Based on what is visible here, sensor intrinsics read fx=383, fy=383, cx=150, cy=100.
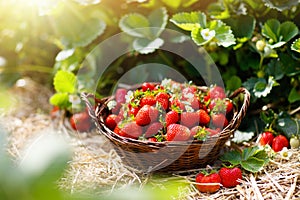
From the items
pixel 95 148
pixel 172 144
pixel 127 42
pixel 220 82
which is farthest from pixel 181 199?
pixel 127 42

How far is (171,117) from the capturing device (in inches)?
49.4

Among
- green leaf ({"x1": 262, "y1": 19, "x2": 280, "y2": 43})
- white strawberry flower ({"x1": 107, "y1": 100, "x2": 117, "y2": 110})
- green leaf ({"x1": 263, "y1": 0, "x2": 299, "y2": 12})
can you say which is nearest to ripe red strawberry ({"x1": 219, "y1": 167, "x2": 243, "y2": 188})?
white strawberry flower ({"x1": 107, "y1": 100, "x2": 117, "y2": 110})

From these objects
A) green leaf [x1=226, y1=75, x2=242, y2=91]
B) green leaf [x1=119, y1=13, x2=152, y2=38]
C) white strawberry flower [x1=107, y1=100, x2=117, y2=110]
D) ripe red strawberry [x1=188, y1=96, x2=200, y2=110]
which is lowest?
white strawberry flower [x1=107, y1=100, x2=117, y2=110]

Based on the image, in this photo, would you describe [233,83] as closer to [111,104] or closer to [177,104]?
[177,104]

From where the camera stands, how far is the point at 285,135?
1.50 metres

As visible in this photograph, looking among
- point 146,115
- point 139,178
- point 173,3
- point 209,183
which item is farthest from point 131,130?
point 173,3

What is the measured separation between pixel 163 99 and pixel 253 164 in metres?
0.37

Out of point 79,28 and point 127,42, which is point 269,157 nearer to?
point 127,42

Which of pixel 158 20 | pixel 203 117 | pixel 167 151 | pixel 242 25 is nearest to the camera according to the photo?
pixel 167 151

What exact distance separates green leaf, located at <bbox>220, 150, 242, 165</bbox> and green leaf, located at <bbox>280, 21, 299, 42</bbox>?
496 millimetres

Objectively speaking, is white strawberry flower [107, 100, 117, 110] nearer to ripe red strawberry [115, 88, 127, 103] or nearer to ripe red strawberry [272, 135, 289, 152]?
ripe red strawberry [115, 88, 127, 103]

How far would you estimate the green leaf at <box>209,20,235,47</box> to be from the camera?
1481 mm

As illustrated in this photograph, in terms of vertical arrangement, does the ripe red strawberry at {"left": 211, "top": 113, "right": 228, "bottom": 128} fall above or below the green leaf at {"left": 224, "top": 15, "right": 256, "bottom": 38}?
below

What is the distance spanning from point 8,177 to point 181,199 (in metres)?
1.05
